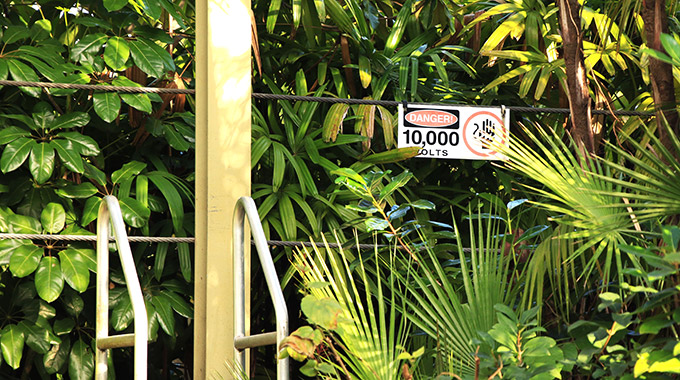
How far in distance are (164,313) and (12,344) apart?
1.52 feet

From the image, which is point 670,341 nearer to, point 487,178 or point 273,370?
point 487,178

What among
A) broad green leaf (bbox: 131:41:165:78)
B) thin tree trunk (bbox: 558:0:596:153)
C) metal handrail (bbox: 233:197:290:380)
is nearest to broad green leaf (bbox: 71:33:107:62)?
broad green leaf (bbox: 131:41:165:78)

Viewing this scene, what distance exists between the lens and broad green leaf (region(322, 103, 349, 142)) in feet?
9.00

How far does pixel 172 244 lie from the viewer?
2.82 m

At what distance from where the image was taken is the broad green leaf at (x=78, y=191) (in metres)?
2.56

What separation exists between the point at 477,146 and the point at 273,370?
1.29 meters

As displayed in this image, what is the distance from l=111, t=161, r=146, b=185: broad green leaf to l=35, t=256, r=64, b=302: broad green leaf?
1.16ft

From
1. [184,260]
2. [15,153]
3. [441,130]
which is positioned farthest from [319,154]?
[15,153]

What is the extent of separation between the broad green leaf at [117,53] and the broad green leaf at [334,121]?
0.71 meters

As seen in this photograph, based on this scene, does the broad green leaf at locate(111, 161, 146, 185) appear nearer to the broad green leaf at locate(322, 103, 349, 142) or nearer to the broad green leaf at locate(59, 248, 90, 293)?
the broad green leaf at locate(59, 248, 90, 293)

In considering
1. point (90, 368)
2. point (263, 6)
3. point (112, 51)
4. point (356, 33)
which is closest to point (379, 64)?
point (356, 33)

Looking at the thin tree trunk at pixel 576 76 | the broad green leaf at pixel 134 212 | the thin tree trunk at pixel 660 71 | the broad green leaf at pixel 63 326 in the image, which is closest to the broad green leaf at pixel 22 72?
the broad green leaf at pixel 134 212

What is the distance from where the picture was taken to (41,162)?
2383mm

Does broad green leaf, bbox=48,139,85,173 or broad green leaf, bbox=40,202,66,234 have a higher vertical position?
broad green leaf, bbox=48,139,85,173
